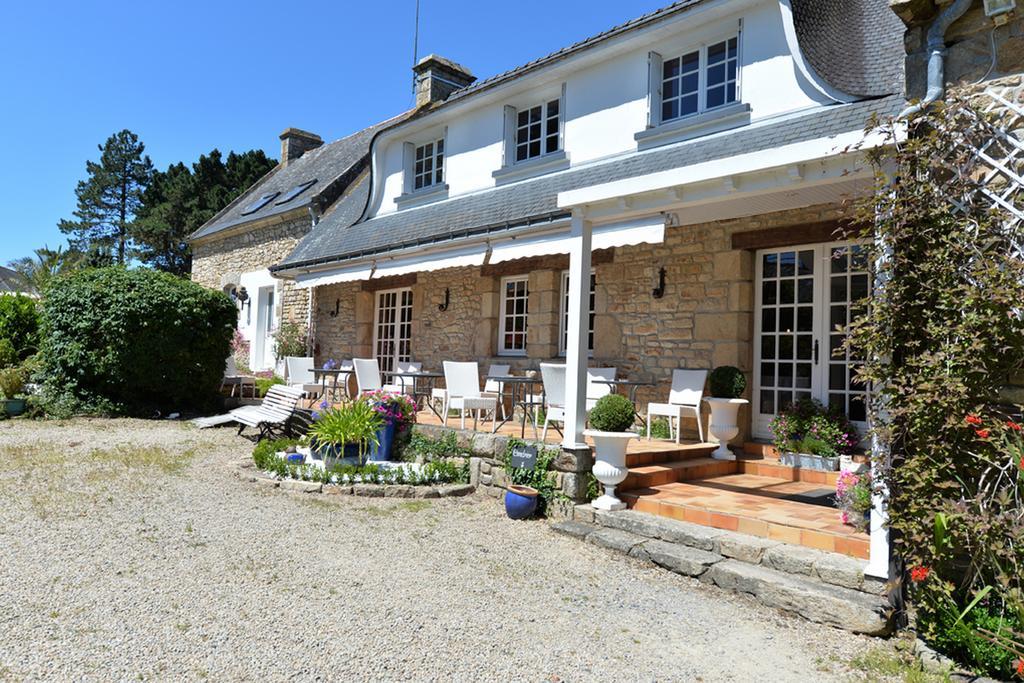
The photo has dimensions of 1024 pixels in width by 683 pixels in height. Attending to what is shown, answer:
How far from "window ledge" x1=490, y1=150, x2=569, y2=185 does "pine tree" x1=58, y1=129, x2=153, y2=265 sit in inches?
1444

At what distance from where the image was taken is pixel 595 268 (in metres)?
9.36

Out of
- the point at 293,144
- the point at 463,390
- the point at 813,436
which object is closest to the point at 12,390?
the point at 463,390

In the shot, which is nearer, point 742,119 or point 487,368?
point 742,119

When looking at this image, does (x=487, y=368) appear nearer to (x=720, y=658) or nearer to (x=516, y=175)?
(x=516, y=175)

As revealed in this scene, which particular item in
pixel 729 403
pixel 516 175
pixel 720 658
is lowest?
pixel 720 658

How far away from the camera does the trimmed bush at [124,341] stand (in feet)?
38.2

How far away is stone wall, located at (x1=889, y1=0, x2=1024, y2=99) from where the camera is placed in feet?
12.3

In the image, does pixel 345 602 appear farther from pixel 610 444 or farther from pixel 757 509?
pixel 757 509

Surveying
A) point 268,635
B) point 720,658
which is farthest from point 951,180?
point 268,635

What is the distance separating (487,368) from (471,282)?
5.16ft

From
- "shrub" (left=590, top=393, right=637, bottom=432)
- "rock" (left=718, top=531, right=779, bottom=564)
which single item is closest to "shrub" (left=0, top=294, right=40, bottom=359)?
"shrub" (left=590, top=393, right=637, bottom=432)

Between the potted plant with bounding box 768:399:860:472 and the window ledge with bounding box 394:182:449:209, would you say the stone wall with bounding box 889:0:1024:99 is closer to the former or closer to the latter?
the potted plant with bounding box 768:399:860:472

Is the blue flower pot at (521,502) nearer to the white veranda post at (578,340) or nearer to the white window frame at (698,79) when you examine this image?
the white veranda post at (578,340)

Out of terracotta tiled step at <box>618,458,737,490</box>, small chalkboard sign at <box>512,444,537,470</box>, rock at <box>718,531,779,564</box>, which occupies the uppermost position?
small chalkboard sign at <box>512,444,537,470</box>
